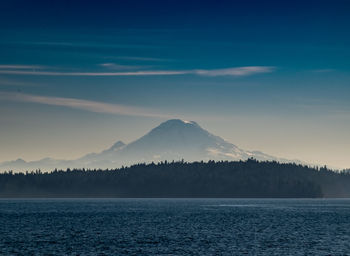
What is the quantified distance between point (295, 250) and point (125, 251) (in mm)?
25426

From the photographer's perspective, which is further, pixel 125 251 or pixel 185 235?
pixel 185 235

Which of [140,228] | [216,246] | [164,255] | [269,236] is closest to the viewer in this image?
[164,255]

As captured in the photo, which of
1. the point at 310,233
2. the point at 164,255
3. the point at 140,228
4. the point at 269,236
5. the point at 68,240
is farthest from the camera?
the point at 140,228

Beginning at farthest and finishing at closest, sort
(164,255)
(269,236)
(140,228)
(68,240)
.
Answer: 1. (140,228)
2. (269,236)
3. (68,240)
4. (164,255)

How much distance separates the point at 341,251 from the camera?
88875 millimetres

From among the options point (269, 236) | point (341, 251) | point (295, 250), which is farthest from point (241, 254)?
point (269, 236)

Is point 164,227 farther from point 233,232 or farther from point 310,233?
point 310,233

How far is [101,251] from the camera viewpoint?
3509 inches

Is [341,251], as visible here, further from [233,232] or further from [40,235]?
[40,235]

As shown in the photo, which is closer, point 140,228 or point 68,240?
point 68,240

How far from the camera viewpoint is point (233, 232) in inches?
4835

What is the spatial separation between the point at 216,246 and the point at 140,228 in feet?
134

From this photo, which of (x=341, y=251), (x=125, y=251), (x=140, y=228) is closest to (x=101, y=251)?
(x=125, y=251)

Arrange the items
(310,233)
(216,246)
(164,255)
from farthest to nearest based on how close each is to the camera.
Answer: (310,233) → (216,246) → (164,255)
